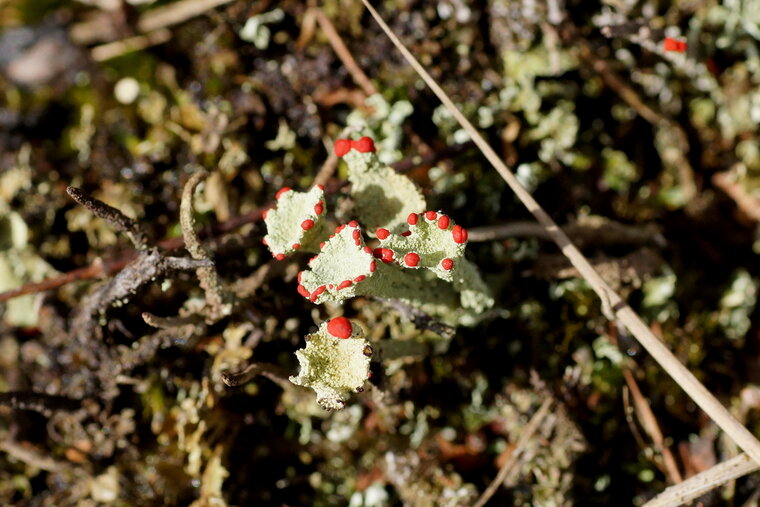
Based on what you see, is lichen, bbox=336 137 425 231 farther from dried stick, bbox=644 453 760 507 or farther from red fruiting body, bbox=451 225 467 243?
dried stick, bbox=644 453 760 507

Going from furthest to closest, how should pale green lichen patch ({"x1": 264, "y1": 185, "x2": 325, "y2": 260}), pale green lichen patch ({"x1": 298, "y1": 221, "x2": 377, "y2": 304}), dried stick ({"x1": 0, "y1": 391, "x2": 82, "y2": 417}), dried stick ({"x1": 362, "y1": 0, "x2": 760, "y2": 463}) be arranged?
dried stick ({"x1": 0, "y1": 391, "x2": 82, "y2": 417}), dried stick ({"x1": 362, "y1": 0, "x2": 760, "y2": 463}), pale green lichen patch ({"x1": 264, "y1": 185, "x2": 325, "y2": 260}), pale green lichen patch ({"x1": 298, "y1": 221, "x2": 377, "y2": 304})

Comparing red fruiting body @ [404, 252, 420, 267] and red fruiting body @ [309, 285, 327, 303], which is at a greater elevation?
red fruiting body @ [404, 252, 420, 267]

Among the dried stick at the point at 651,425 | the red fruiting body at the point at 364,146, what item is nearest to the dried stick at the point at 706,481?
the dried stick at the point at 651,425

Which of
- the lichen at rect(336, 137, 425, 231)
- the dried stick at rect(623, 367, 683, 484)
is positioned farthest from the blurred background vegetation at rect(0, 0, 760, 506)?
the lichen at rect(336, 137, 425, 231)

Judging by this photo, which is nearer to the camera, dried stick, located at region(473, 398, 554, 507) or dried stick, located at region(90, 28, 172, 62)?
dried stick, located at region(473, 398, 554, 507)

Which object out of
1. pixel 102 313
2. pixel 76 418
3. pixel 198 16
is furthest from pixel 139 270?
pixel 198 16

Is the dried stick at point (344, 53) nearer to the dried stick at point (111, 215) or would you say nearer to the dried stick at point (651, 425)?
the dried stick at point (111, 215)

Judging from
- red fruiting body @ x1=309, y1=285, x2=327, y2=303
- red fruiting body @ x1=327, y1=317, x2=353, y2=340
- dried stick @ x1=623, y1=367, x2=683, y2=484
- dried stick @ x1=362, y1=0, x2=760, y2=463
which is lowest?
dried stick @ x1=623, y1=367, x2=683, y2=484
